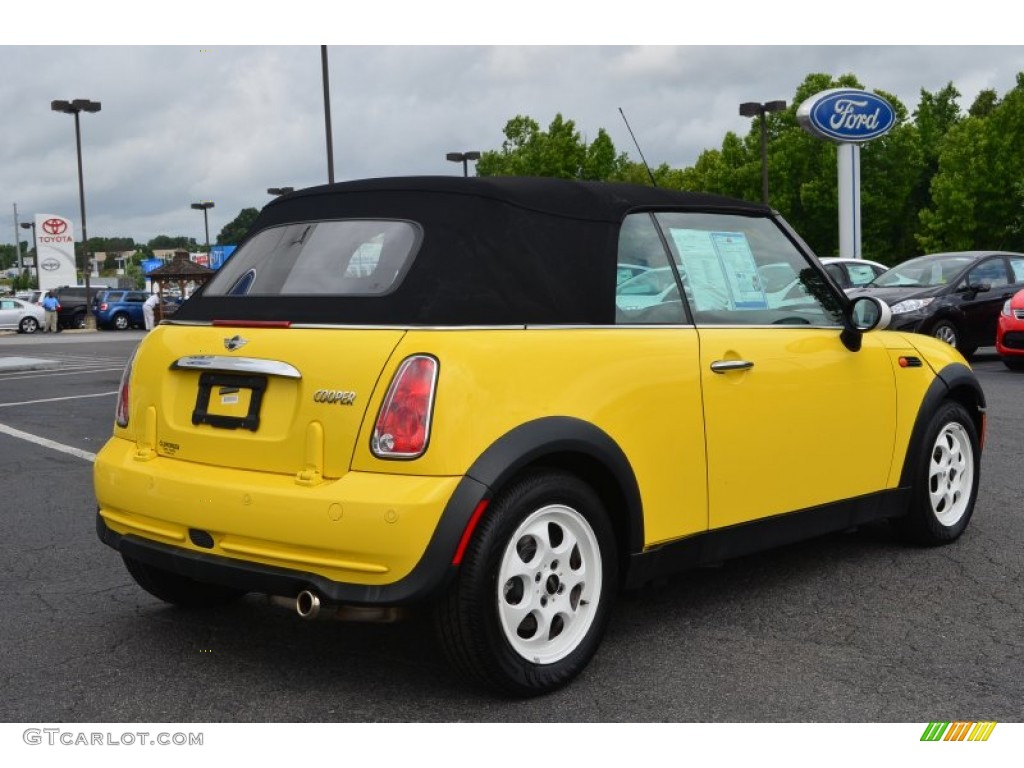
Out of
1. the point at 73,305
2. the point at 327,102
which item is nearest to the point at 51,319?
the point at 73,305

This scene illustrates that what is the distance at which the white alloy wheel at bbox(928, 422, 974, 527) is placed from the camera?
5.36 metres

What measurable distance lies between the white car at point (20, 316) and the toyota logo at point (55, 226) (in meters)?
36.7

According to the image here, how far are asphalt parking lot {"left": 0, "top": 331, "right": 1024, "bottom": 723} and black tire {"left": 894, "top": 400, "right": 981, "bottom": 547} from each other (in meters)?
0.10

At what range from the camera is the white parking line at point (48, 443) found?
8797mm

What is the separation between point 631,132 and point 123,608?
2.94 m

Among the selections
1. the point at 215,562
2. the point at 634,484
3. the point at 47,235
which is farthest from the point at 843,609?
the point at 47,235

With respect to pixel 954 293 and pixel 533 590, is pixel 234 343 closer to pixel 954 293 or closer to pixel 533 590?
pixel 533 590

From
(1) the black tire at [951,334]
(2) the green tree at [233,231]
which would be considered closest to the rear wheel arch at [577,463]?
(1) the black tire at [951,334]

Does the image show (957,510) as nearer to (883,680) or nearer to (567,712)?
(883,680)

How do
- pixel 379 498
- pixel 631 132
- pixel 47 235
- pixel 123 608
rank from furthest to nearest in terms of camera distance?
pixel 47 235, pixel 631 132, pixel 123 608, pixel 379 498

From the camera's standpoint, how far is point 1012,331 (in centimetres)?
1341

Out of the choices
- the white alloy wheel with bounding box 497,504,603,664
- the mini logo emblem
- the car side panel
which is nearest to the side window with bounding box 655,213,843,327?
the car side panel

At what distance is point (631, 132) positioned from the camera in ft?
17.2

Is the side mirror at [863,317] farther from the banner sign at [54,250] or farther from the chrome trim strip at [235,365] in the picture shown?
the banner sign at [54,250]
